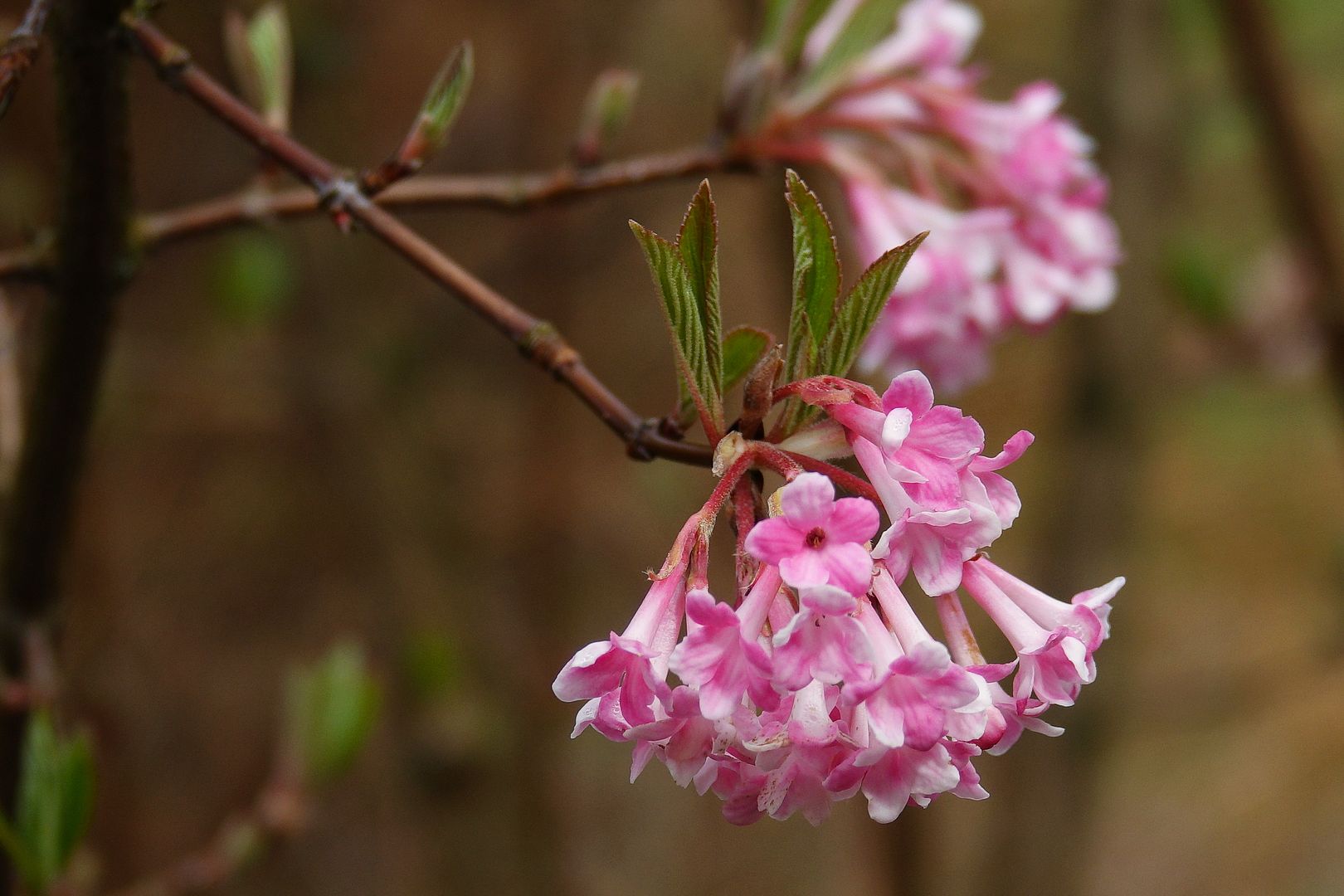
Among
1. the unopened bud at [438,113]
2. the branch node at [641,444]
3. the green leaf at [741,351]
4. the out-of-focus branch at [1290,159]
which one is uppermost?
the out-of-focus branch at [1290,159]

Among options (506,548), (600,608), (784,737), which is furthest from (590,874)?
(784,737)

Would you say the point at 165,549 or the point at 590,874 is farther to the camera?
the point at 590,874

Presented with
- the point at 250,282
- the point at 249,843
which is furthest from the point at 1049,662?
the point at 250,282

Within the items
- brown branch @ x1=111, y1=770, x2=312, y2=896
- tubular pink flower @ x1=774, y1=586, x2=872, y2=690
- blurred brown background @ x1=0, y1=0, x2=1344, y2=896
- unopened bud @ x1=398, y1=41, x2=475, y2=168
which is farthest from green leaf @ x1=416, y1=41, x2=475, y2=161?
brown branch @ x1=111, y1=770, x2=312, y2=896

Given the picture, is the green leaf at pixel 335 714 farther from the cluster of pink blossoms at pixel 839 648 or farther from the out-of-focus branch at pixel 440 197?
the cluster of pink blossoms at pixel 839 648

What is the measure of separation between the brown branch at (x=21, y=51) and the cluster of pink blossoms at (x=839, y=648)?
0.32 metres

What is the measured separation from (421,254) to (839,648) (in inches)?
11.3

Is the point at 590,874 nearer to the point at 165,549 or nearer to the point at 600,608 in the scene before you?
the point at 600,608

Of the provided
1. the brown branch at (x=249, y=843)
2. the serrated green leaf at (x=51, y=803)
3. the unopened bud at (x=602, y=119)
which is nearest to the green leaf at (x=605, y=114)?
the unopened bud at (x=602, y=119)

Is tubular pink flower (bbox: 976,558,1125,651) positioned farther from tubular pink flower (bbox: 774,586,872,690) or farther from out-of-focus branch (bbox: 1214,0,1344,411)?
out-of-focus branch (bbox: 1214,0,1344,411)

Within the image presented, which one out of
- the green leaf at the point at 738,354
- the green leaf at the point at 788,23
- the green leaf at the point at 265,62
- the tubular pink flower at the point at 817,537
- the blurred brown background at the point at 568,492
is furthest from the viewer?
the blurred brown background at the point at 568,492

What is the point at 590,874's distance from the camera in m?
3.38

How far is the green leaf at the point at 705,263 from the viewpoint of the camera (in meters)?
0.46

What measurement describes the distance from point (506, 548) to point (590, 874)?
1.09 metres
